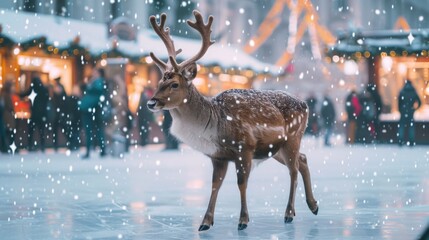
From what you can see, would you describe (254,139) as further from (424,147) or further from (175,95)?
(424,147)

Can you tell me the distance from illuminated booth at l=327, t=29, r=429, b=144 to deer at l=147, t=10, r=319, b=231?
77.2 feet

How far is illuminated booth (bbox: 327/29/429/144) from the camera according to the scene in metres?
34.1

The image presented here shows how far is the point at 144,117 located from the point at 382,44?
8.53 metres

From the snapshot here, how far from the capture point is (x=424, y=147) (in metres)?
31.4

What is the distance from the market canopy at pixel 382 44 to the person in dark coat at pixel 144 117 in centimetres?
730

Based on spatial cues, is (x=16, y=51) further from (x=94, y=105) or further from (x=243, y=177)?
(x=243, y=177)

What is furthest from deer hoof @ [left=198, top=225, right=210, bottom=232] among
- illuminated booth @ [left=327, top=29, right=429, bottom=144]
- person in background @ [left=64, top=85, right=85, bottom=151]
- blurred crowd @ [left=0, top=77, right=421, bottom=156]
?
illuminated booth @ [left=327, top=29, right=429, bottom=144]

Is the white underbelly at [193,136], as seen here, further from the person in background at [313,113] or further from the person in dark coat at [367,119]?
the person in background at [313,113]

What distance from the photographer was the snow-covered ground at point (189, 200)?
9.97 meters

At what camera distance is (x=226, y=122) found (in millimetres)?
9719

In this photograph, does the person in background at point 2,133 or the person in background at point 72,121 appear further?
the person in background at point 72,121

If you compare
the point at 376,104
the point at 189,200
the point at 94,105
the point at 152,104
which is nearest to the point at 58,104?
the point at 94,105

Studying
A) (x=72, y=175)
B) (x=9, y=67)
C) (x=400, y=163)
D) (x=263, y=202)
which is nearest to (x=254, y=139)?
(x=263, y=202)

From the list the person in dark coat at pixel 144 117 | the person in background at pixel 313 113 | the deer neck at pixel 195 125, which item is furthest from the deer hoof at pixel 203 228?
the person in background at pixel 313 113
